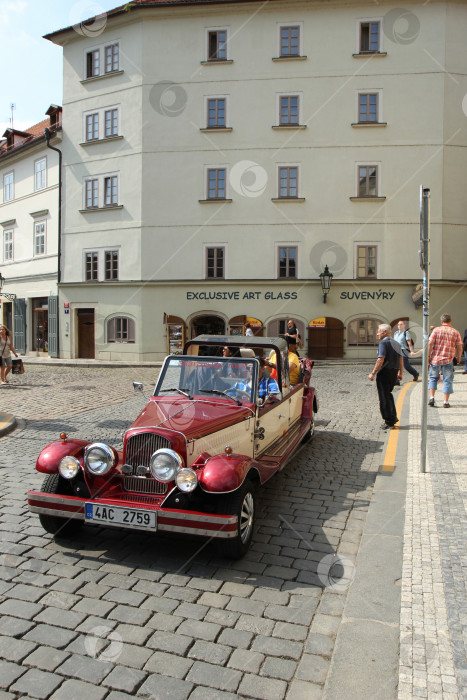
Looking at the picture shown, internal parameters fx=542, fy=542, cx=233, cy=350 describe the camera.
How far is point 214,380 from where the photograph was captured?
578cm

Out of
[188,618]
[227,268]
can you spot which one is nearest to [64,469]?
[188,618]

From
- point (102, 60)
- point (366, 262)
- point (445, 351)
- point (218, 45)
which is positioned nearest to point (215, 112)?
point (218, 45)

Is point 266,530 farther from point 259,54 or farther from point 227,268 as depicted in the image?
point 259,54

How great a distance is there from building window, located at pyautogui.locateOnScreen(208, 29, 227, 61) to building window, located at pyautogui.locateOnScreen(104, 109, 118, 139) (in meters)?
5.29

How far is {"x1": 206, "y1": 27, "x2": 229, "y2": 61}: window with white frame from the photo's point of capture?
83.0ft

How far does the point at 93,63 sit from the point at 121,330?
13.7m

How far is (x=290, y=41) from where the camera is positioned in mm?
24875

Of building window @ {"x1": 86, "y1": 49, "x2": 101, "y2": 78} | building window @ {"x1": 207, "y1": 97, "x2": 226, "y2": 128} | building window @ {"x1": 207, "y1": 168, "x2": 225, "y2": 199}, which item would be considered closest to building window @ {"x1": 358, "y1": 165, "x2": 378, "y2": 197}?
building window @ {"x1": 207, "y1": 168, "x2": 225, "y2": 199}

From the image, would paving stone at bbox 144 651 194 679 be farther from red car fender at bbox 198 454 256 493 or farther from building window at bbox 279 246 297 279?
building window at bbox 279 246 297 279

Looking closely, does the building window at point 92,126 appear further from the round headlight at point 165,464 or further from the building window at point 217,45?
the round headlight at point 165,464

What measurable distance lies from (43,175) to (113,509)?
29403 mm

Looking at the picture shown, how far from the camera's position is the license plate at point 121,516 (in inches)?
161

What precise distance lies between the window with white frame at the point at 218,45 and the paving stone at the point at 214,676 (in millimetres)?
26959

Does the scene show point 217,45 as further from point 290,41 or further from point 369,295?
point 369,295
